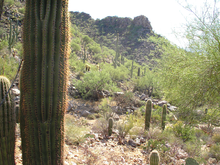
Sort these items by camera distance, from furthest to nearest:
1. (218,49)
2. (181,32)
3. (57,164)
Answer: (181,32) → (218,49) → (57,164)

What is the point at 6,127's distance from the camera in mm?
2543

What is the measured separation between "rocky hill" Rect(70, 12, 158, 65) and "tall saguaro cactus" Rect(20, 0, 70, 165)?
3794 centimetres

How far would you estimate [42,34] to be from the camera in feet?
7.26

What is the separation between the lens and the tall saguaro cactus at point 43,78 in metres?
2.17

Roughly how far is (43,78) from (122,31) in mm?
60288

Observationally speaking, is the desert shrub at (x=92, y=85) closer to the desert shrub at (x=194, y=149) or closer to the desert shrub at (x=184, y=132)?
the desert shrub at (x=184, y=132)

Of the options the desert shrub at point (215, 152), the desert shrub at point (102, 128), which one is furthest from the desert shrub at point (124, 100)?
the desert shrub at point (215, 152)

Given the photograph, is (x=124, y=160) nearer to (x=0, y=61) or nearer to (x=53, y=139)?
(x=53, y=139)

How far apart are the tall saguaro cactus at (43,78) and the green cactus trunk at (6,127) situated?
0.50 meters

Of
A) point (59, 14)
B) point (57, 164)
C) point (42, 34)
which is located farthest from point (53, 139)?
point (59, 14)

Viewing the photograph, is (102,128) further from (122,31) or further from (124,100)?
(122,31)

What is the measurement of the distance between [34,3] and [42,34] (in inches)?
17.5

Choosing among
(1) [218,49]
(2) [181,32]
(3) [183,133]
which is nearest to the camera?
(1) [218,49]

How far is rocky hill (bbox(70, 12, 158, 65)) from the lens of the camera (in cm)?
4525
